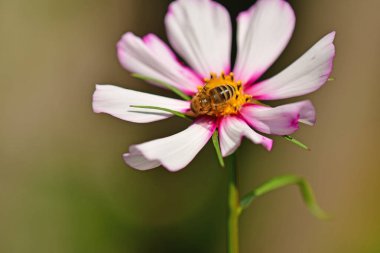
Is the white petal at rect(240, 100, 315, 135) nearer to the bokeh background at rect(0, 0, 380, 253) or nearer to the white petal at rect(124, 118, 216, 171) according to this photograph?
the white petal at rect(124, 118, 216, 171)

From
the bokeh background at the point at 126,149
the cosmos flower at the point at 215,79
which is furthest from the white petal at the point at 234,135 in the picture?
the bokeh background at the point at 126,149

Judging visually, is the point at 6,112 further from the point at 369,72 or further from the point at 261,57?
the point at 261,57

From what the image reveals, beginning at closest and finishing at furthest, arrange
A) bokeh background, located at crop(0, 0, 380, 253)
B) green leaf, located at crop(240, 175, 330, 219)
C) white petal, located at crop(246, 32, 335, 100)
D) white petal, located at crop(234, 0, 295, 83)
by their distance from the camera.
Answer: green leaf, located at crop(240, 175, 330, 219)
white petal, located at crop(246, 32, 335, 100)
white petal, located at crop(234, 0, 295, 83)
bokeh background, located at crop(0, 0, 380, 253)

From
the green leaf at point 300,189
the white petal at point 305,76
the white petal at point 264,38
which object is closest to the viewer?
the green leaf at point 300,189

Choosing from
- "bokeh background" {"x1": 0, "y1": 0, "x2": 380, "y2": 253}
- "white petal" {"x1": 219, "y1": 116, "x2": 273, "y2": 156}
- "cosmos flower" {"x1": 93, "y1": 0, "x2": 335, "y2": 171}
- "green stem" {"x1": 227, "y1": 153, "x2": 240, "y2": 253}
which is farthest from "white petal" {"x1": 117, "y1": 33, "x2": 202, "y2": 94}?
"bokeh background" {"x1": 0, "y1": 0, "x2": 380, "y2": 253}

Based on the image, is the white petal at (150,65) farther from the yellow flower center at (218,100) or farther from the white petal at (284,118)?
the white petal at (284,118)

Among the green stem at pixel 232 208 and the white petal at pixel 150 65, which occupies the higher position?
the white petal at pixel 150 65
